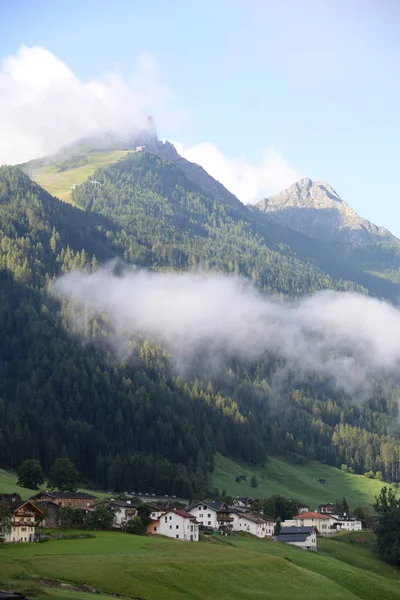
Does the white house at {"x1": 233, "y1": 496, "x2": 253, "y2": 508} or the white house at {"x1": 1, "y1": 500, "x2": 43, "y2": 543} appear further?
the white house at {"x1": 233, "y1": 496, "x2": 253, "y2": 508}

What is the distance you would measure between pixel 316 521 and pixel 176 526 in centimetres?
5047

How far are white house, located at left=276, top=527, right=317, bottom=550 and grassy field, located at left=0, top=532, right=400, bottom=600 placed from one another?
12.6 metres

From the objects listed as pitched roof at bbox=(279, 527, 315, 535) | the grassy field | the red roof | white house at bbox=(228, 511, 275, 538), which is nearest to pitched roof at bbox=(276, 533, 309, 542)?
pitched roof at bbox=(279, 527, 315, 535)

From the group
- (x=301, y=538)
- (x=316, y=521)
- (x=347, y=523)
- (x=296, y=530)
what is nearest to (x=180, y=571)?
(x=301, y=538)

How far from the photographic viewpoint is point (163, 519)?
127 metres

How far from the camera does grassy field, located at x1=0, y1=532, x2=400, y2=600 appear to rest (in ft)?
252

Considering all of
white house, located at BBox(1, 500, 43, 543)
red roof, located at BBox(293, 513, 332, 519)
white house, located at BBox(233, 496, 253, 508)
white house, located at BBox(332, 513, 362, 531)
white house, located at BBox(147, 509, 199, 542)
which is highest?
white house, located at BBox(1, 500, 43, 543)

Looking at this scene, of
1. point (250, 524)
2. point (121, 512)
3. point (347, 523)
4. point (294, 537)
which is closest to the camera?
point (121, 512)

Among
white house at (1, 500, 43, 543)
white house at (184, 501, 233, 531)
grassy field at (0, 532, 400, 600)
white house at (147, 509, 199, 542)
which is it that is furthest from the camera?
white house at (184, 501, 233, 531)

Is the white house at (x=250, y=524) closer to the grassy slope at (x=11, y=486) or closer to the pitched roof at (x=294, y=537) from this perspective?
the pitched roof at (x=294, y=537)

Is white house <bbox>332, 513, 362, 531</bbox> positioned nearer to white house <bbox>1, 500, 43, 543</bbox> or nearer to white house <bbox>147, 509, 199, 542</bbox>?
white house <bbox>147, 509, 199, 542</bbox>

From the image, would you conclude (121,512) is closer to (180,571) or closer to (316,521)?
(180,571)

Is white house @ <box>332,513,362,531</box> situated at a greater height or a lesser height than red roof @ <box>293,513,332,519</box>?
lesser

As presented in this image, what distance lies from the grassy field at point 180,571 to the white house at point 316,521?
138 ft
